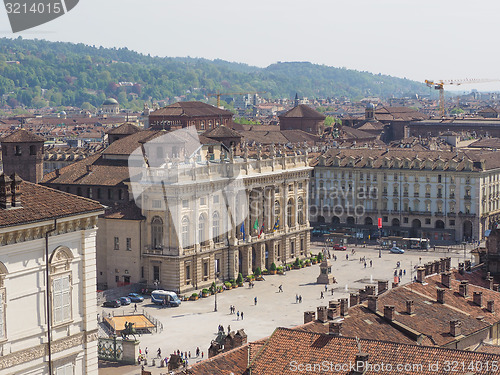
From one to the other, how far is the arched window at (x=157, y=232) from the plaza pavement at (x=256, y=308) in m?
6.66

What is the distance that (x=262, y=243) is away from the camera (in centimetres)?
11119

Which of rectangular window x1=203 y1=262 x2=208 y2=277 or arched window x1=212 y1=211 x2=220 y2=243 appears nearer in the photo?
rectangular window x1=203 y1=262 x2=208 y2=277

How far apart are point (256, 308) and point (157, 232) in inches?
479

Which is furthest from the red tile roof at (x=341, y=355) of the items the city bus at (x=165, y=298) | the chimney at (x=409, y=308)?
the city bus at (x=165, y=298)

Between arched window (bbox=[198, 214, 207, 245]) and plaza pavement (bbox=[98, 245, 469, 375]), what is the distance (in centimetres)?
536

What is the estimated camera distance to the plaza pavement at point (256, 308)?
261 ft

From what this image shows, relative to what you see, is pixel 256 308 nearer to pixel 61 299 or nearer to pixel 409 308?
pixel 409 308

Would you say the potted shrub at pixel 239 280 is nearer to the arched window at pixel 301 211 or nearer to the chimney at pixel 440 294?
the arched window at pixel 301 211

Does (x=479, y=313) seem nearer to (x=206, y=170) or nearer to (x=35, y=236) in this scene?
(x=35, y=236)

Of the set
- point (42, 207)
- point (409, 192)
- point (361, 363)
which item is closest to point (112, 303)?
point (361, 363)

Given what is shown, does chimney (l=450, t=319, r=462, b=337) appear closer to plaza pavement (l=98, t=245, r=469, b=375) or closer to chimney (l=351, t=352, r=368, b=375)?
chimney (l=351, t=352, r=368, b=375)

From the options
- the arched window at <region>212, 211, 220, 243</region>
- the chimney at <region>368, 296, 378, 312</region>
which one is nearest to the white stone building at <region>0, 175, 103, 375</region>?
the chimney at <region>368, 296, 378, 312</region>

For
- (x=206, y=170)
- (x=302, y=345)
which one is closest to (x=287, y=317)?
(x=206, y=170)

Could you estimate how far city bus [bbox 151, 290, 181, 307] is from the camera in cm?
9313
